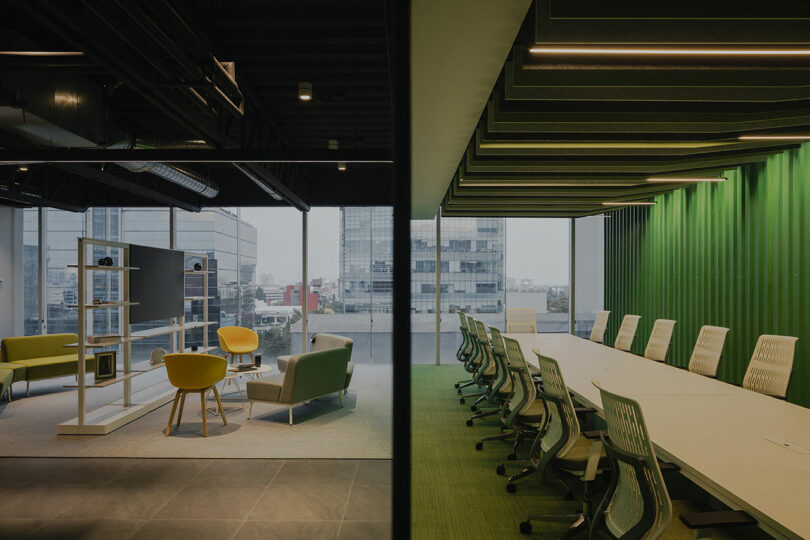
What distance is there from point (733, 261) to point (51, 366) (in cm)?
905

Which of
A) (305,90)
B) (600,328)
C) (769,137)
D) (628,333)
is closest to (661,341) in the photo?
(628,333)

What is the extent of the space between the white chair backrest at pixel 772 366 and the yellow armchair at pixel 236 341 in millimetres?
6291

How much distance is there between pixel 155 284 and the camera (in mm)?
5832

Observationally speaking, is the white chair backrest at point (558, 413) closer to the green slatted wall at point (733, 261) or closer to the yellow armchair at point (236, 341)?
the green slatted wall at point (733, 261)

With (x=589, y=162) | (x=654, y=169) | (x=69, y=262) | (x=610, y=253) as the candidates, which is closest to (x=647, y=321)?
(x=610, y=253)

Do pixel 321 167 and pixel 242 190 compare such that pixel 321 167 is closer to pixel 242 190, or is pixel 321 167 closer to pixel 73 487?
pixel 242 190

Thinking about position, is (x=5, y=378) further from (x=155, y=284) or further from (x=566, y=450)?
(x=566, y=450)

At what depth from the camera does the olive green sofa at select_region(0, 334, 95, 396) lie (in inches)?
242

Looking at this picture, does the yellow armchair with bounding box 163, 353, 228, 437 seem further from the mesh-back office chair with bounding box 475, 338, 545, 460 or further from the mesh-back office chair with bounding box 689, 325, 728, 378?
the mesh-back office chair with bounding box 689, 325, 728, 378

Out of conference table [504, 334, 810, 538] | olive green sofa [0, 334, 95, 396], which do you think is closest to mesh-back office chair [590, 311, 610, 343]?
conference table [504, 334, 810, 538]

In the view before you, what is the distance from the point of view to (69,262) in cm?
841

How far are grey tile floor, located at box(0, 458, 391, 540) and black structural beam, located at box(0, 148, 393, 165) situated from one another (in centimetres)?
275

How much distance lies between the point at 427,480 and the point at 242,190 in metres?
6.53

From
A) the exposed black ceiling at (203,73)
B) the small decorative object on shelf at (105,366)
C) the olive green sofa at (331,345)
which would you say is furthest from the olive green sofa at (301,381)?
the exposed black ceiling at (203,73)
